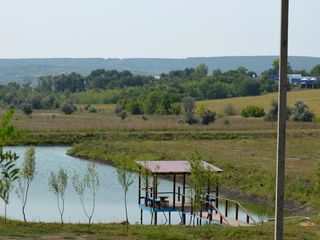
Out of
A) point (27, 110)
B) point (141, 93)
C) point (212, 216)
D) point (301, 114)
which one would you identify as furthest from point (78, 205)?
point (141, 93)

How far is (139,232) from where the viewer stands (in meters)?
22.6

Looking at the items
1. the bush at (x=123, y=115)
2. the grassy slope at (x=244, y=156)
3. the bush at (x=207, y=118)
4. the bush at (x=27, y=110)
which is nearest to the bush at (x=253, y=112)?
the bush at (x=207, y=118)

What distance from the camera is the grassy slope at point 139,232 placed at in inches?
858

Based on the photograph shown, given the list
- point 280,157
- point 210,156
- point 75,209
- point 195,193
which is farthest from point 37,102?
point 280,157

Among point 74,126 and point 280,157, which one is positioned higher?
point 280,157

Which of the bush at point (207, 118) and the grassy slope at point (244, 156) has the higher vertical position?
the bush at point (207, 118)

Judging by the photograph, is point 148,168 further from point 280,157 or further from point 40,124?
point 40,124

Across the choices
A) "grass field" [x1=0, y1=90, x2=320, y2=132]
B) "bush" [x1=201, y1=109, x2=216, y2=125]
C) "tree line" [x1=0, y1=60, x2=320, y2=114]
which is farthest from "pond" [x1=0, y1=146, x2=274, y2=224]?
"tree line" [x1=0, y1=60, x2=320, y2=114]

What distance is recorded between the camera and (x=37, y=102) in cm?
11794

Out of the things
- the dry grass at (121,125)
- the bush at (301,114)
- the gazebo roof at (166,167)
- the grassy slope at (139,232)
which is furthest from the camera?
the bush at (301,114)

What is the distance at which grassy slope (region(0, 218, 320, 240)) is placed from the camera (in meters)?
21.8

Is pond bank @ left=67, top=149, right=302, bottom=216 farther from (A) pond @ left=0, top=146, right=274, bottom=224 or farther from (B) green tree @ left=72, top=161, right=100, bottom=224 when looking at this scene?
(B) green tree @ left=72, top=161, right=100, bottom=224

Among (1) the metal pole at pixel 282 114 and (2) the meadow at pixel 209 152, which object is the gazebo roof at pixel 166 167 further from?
(1) the metal pole at pixel 282 114

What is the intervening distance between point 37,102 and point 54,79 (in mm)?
81818
